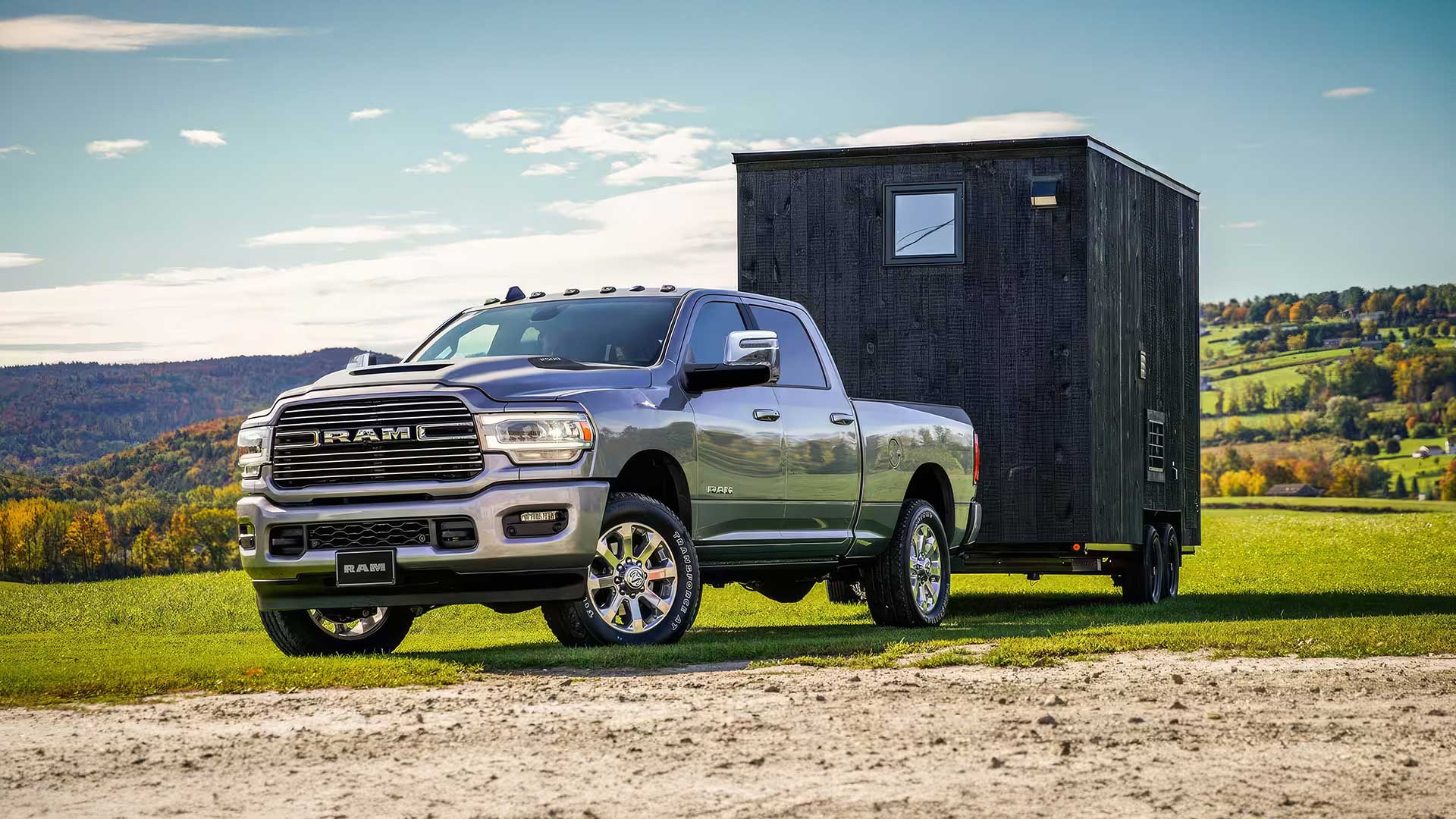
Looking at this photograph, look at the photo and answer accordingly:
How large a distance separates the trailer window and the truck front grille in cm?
798

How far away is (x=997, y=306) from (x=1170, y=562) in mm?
4855

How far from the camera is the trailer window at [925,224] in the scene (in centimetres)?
1648

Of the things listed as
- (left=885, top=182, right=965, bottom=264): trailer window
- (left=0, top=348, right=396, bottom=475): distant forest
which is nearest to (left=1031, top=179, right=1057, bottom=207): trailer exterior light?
(left=885, top=182, right=965, bottom=264): trailer window

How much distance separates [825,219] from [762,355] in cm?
649

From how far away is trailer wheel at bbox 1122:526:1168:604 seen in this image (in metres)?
17.9

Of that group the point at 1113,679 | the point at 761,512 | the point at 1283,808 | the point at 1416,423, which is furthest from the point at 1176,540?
the point at 1416,423

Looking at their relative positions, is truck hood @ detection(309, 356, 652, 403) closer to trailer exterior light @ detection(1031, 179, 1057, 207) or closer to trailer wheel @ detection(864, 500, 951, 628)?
trailer wheel @ detection(864, 500, 951, 628)

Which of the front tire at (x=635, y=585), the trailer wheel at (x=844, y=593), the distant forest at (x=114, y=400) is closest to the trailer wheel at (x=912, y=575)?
the front tire at (x=635, y=585)

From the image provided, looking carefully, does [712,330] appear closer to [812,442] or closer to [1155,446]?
[812,442]

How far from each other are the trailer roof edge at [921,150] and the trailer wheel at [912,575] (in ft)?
15.2

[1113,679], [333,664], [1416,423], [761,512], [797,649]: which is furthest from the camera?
[1416,423]

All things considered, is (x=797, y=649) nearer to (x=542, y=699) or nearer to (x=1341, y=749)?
(x=542, y=699)

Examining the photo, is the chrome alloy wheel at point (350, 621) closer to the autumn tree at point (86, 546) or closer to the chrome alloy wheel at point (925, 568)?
the chrome alloy wheel at point (925, 568)

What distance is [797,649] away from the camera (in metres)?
10.1
